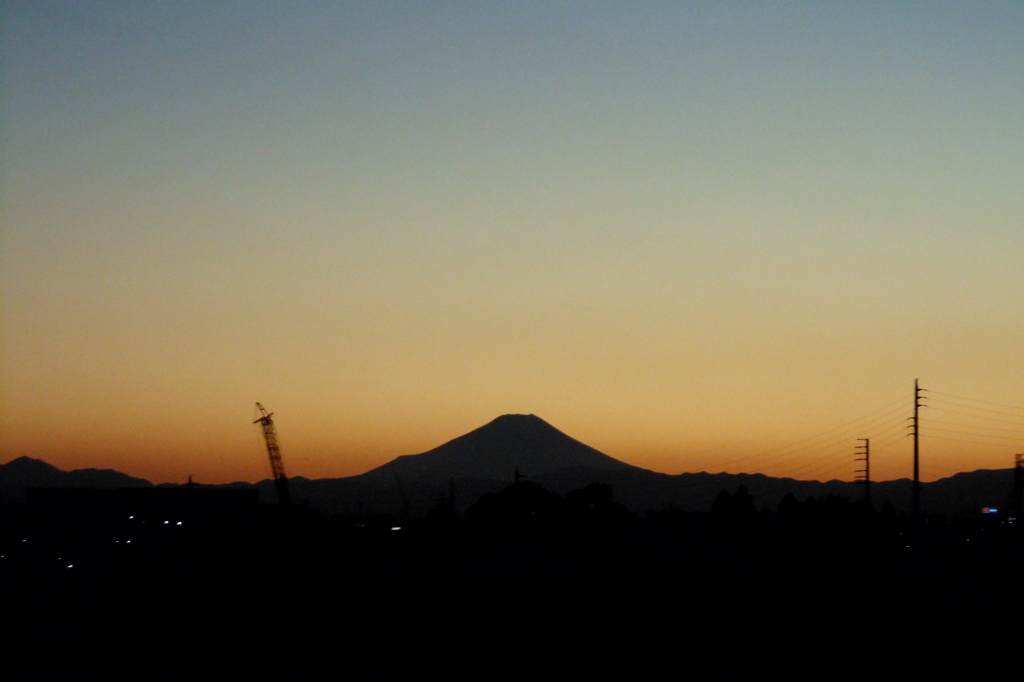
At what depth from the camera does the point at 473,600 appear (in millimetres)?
53781

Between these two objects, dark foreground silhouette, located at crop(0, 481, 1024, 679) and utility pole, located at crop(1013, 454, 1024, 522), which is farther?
utility pole, located at crop(1013, 454, 1024, 522)

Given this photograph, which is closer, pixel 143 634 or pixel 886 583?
pixel 143 634

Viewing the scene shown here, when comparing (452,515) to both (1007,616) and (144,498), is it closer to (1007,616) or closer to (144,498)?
(144,498)

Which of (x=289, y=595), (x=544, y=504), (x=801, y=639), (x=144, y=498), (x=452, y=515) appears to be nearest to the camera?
(x=801, y=639)

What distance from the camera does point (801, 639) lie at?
41.8 m

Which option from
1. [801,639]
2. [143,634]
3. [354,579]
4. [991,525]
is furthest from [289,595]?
[991,525]

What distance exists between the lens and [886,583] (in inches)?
2478

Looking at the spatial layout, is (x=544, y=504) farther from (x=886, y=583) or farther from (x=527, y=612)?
(x=527, y=612)

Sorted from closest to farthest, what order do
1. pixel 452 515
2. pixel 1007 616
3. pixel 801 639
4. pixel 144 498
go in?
1. pixel 801 639
2. pixel 1007 616
3. pixel 144 498
4. pixel 452 515

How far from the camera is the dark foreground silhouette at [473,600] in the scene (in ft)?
123

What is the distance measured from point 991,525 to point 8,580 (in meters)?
120

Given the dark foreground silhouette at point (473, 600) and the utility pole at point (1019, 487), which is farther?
the utility pole at point (1019, 487)

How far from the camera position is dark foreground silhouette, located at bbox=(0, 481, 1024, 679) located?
3734cm

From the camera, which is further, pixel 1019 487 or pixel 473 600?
pixel 1019 487
